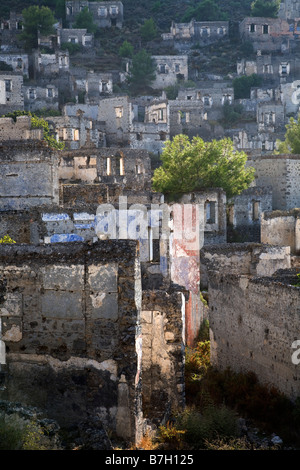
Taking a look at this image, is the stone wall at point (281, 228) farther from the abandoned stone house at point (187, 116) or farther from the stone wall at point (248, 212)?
the abandoned stone house at point (187, 116)

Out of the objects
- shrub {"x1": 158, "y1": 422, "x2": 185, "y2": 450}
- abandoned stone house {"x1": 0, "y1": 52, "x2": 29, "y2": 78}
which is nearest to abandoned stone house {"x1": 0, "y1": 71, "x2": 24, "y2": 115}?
abandoned stone house {"x1": 0, "y1": 52, "x2": 29, "y2": 78}

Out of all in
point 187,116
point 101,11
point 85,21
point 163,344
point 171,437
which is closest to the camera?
point 171,437

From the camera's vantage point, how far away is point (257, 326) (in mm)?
16531

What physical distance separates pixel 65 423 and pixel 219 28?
82.9 m

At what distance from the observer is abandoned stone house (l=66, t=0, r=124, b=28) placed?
8606 cm

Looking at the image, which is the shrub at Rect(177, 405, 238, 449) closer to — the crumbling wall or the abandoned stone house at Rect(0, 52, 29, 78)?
the crumbling wall

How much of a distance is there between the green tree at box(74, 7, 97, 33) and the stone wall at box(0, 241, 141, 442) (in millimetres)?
75090

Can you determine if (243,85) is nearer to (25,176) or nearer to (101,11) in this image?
(101,11)

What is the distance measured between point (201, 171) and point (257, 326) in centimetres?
1872

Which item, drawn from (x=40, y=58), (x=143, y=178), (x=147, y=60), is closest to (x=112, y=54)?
(x=147, y=60)

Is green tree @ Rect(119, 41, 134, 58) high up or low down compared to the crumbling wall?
up

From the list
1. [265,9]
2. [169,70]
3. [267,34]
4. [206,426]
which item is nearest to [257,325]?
[206,426]

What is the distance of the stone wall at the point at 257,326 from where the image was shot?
15.1 metres

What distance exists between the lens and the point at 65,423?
38.4ft
